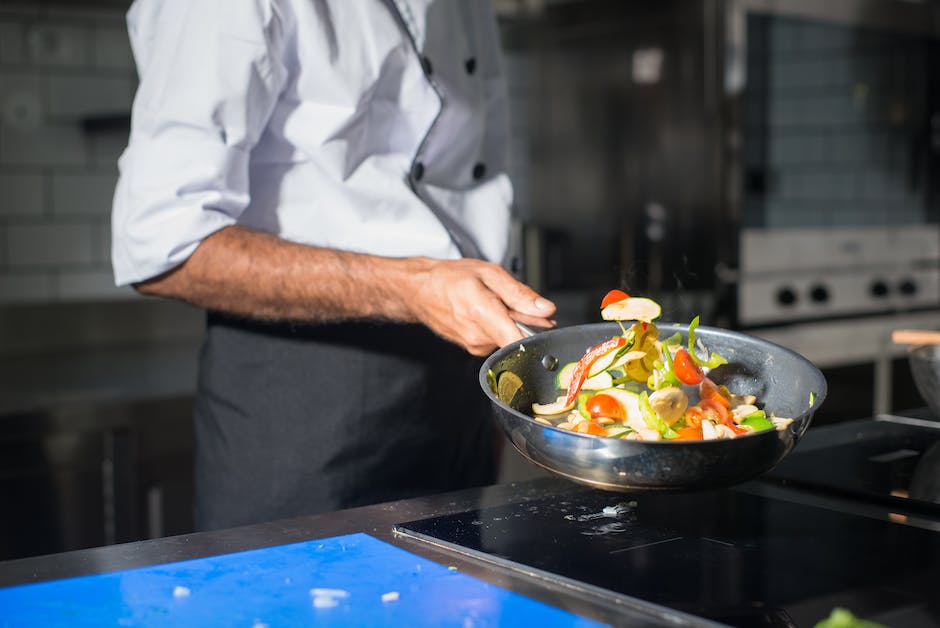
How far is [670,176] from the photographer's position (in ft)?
8.61

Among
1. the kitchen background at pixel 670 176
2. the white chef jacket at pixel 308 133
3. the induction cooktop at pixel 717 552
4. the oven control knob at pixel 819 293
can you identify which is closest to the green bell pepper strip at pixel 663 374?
the induction cooktop at pixel 717 552

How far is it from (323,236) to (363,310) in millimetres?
188

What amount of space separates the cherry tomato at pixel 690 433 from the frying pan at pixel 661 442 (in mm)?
39

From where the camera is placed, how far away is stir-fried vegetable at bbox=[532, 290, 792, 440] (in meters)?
0.83

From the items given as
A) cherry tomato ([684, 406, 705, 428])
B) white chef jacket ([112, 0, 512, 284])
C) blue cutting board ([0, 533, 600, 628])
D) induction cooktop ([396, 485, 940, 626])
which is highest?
white chef jacket ([112, 0, 512, 284])

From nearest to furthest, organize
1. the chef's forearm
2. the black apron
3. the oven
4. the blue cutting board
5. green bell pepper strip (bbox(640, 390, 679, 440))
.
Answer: the blue cutting board
green bell pepper strip (bbox(640, 390, 679, 440))
the chef's forearm
the black apron
the oven

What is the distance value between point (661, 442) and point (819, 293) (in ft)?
6.59

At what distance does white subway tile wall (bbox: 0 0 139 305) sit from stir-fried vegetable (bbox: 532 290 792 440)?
1.87 metres

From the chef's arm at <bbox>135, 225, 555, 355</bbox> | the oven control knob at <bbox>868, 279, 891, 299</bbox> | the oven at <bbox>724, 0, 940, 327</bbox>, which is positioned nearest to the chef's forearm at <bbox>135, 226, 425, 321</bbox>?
the chef's arm at <bbox>135, 225, 555, 355</bbox>

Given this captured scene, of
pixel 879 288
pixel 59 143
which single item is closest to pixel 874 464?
pixel 879 288

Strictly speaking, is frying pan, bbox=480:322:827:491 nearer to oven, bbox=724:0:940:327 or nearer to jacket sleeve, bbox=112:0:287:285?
jacket sleeve, bbox=112:0:287:285

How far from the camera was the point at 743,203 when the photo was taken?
2.55 m

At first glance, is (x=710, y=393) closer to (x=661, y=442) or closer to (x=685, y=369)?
(x=685, y=369)

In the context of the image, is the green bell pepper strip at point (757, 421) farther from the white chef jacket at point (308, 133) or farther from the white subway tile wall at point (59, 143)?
the white subway tile wall at point (59, 143)
